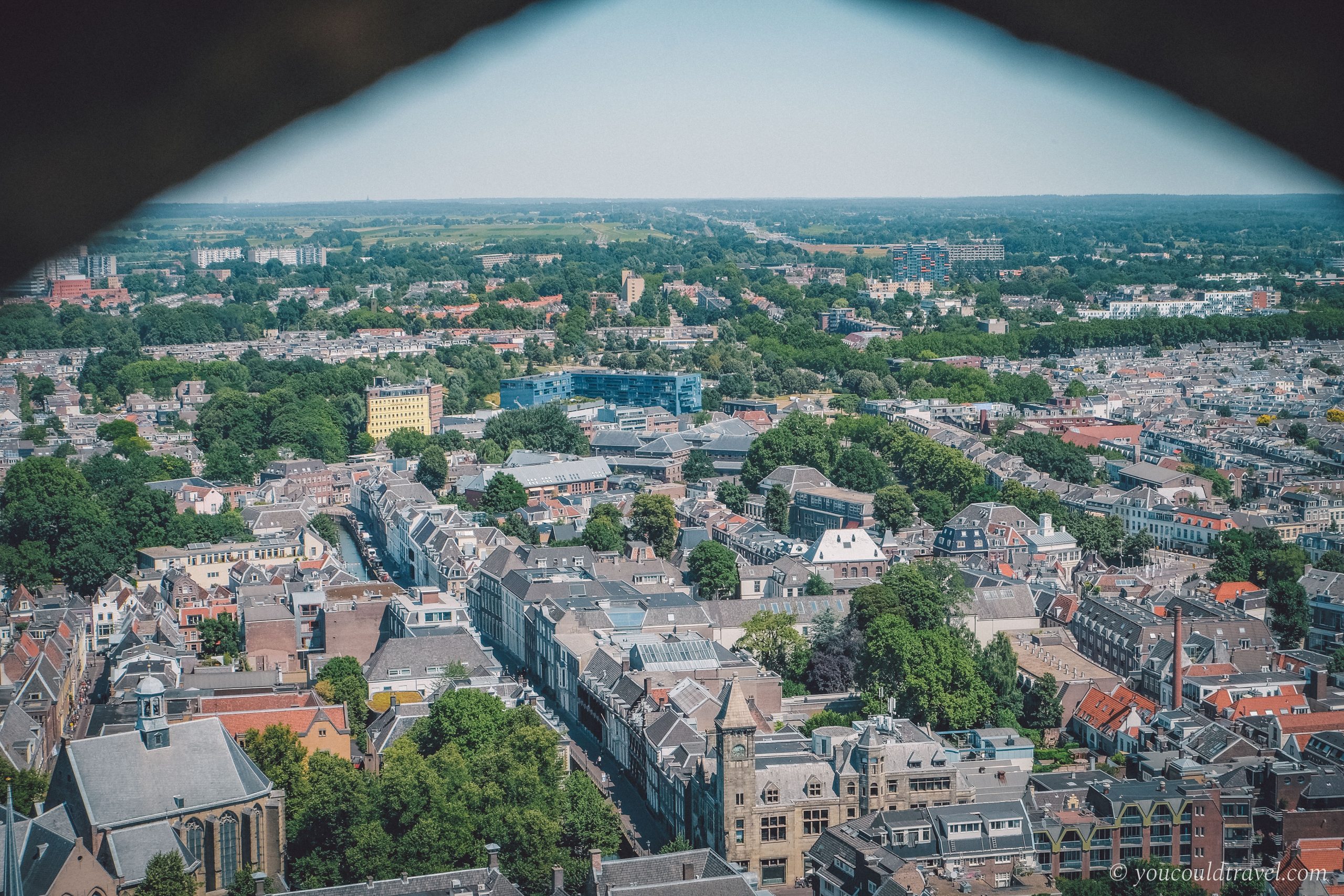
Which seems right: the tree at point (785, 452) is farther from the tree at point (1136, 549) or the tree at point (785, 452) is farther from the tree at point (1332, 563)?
the tree at point (1332, 563)

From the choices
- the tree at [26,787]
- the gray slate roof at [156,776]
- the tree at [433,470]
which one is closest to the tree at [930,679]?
the gray slate roof at [156,776]

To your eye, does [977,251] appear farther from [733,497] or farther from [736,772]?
[736,772]

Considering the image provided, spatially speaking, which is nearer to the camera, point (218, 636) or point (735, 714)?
point (735, 714)

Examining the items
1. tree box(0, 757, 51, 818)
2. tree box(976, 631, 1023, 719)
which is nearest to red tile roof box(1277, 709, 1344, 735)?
tree box(976, 631, 1023, 719)

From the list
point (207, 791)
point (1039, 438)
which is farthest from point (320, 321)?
point (207, 791)

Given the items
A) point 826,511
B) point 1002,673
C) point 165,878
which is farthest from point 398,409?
point 165,878

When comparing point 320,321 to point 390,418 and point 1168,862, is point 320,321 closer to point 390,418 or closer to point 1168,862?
point 390,418

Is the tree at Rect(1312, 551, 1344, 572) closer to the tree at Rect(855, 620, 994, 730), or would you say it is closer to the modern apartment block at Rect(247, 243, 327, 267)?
the tree at Rect(855, 620, 994, 730)
